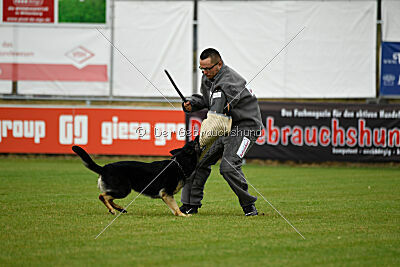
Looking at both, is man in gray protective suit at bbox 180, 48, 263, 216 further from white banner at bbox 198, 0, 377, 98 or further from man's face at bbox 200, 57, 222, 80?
white banner at bbox 198, 0, 377, 98

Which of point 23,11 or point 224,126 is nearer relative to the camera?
point 224,126

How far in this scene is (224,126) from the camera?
7996mm

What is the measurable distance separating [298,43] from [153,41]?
4.51 meters

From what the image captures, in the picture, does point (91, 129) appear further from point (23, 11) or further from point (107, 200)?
point (107, 200)

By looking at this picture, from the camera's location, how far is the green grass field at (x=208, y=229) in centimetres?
560

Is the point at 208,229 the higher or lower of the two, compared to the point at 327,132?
lower

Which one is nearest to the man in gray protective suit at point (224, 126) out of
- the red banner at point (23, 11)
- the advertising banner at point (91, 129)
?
the advertising banner at point (91, 129)

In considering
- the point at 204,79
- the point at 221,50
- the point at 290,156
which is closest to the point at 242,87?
the point at 204,79

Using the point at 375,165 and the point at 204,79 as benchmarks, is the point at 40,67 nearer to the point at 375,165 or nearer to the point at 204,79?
the point at 375,165

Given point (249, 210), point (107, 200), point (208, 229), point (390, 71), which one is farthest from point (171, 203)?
point (390, 71)

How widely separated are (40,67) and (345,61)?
9446 mm

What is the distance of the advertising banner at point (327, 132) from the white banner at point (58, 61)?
419 cm

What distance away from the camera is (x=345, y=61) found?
19.8 meters

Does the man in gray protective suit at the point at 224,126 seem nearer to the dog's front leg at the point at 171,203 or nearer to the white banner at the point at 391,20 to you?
the dog's front leg at the point at 171,203
